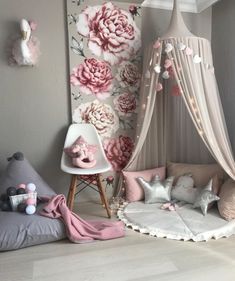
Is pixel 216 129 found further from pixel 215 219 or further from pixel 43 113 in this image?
pixel 43 113

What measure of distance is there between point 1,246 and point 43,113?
1.40 meters

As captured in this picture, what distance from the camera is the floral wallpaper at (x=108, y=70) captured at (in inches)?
111

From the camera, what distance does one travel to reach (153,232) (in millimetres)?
2264

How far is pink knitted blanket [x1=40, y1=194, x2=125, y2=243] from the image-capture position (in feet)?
7.02

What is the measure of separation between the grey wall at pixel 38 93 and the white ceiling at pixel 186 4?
0.98 metres

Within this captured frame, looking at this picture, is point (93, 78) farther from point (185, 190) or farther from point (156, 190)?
point (185, 190)

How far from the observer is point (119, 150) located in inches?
121

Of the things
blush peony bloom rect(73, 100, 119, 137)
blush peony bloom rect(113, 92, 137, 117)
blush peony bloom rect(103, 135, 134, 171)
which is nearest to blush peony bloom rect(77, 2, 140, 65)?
blush peony bloom rect(113, 92, 137, 117)

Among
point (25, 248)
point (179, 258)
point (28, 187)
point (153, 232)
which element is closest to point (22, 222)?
point (25, 248)

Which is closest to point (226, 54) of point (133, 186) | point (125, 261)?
point (133, 186)

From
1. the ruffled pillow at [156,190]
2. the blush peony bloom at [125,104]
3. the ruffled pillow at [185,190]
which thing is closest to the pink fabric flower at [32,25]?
the blush peony bloom at [125,104]

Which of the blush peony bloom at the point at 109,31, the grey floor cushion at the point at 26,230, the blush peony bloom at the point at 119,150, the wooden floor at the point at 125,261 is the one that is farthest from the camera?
the blush peony bloom at the point at 119,150

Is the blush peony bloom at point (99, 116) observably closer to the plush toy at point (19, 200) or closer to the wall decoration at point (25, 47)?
the wall decoration at point (25, 47)

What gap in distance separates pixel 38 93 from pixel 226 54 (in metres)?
2.09
